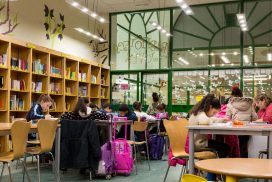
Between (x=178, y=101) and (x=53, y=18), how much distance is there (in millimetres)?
4662

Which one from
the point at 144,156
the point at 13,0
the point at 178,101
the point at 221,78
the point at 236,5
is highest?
the point at 236,5

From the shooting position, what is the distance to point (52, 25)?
32.4ft

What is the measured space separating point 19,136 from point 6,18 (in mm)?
5121

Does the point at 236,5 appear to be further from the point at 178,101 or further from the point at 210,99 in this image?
the point at 210,99

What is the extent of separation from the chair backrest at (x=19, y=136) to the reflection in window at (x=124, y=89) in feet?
27.2

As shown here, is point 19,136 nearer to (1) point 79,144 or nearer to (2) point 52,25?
(1) point 79,144

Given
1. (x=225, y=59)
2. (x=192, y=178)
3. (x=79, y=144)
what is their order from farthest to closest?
(x=225, y=59) → (x=79, y=144) → (x=192, y=178)

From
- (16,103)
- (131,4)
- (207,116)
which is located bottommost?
(207,116)

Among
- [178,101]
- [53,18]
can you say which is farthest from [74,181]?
[178,101]

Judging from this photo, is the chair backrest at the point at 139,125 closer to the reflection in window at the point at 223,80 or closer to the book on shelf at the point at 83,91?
the book on shelf at the point at 83,91

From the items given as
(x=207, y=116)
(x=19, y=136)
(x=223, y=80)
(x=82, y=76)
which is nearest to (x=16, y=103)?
A: (x=82, y=76)

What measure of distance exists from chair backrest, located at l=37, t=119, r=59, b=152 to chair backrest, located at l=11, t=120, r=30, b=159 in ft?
0.97

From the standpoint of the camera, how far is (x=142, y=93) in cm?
1209

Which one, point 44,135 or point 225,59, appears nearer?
point 44,135
